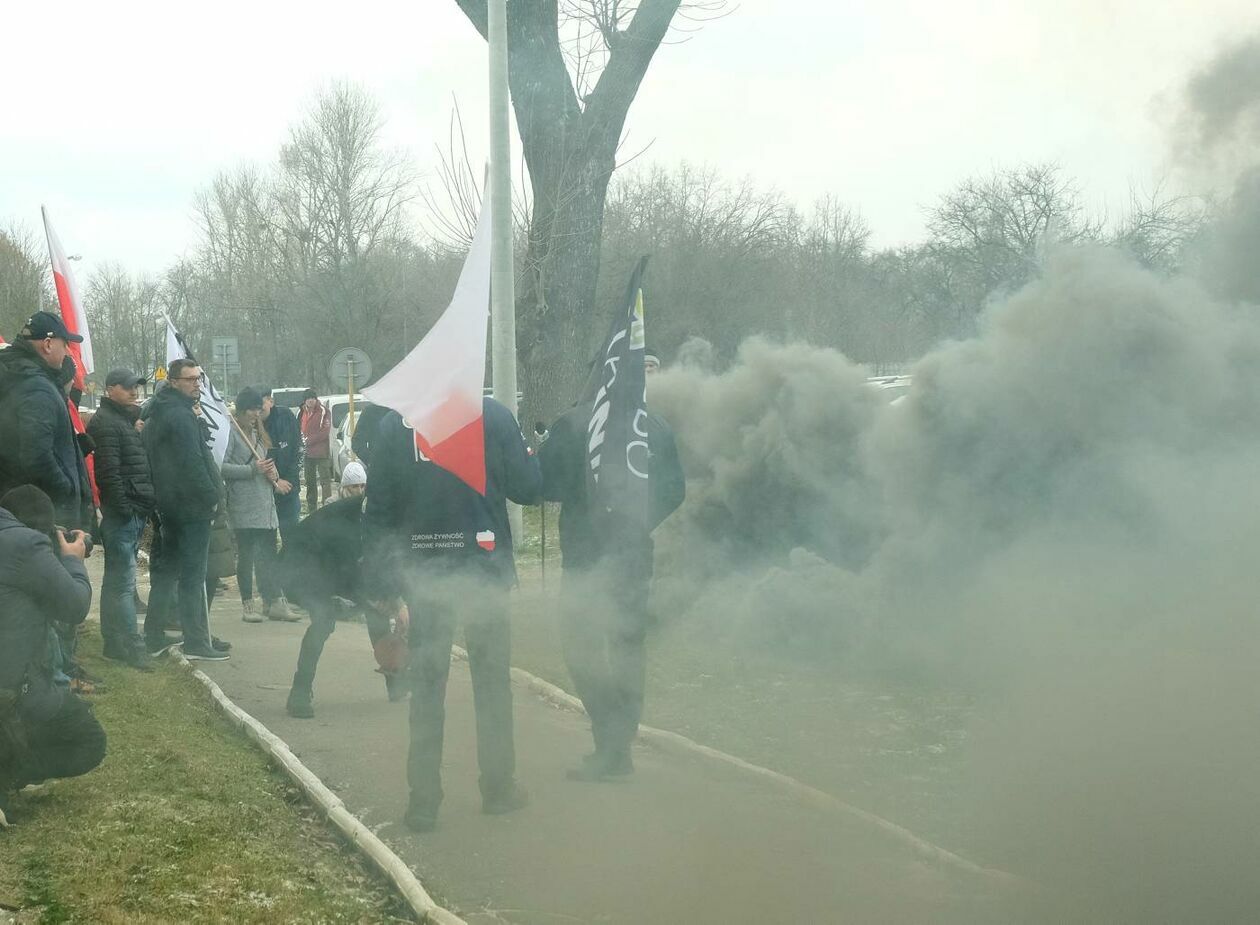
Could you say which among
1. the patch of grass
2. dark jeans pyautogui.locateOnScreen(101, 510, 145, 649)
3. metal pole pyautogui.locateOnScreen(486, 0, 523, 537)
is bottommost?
the patch of grass

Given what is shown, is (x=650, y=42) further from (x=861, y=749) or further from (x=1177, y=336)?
(x=861, y=749)

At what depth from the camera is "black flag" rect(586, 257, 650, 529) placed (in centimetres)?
614

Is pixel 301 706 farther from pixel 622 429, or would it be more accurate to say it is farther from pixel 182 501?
pixel 622 429

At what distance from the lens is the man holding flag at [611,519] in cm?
618

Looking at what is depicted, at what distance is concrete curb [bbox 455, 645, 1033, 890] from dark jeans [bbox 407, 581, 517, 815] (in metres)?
1.09

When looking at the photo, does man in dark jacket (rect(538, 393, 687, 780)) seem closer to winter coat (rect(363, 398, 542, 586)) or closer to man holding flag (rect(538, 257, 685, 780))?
man holding flag (rect(538, 257, 685, 780))

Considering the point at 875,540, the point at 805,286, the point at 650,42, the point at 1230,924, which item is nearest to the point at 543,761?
the point at 1230,924

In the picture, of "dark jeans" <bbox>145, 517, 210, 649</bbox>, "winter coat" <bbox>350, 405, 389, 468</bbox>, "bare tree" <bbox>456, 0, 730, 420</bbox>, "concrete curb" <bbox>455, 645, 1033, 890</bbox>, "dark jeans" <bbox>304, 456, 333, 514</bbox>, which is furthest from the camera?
"dark jeans" <bbox>304, 456, 333, 514</bbox>

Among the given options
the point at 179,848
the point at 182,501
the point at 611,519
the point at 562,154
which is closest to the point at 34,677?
the point at 179,848

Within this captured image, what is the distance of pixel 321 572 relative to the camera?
771cm

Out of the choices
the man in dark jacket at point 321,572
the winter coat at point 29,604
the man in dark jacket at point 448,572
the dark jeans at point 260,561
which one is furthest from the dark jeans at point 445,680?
the dark jeans at point 260,561

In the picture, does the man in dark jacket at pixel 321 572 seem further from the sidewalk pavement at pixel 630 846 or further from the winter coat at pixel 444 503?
the winter coat at pixel 444 503

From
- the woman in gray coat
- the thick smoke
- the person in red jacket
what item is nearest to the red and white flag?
the woman in gray coat

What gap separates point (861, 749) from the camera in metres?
6.91
